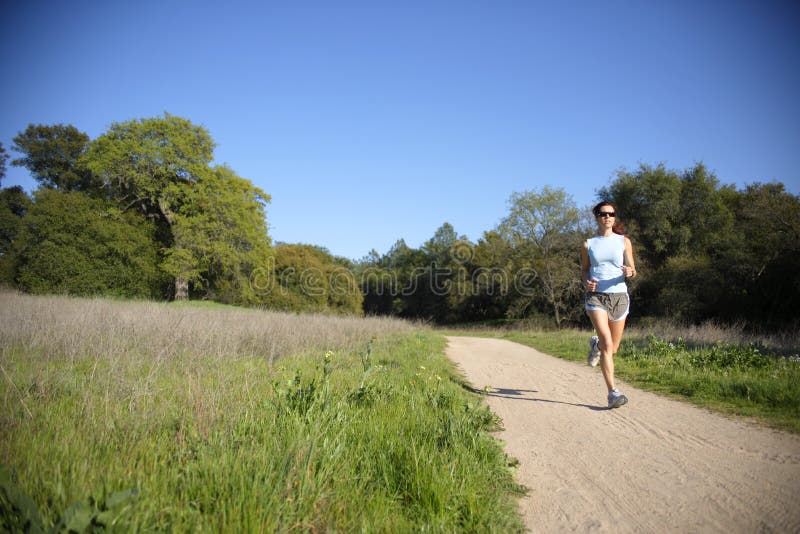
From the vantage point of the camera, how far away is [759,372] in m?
5.34

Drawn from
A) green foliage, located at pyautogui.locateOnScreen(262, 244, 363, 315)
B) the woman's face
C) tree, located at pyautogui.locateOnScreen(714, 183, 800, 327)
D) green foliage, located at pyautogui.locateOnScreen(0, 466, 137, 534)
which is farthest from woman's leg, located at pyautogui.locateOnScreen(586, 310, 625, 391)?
green foliage, located at pyautogui.locateOnScreen(262, 244, 363, 315)

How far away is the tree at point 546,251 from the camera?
31.8 metres

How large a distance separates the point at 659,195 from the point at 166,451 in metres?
36.4

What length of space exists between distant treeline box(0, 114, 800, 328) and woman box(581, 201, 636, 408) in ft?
70.1

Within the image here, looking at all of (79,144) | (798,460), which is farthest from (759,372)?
(79,144)

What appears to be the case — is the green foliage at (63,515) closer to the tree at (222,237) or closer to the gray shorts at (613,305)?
the gray shorts at (613,305)

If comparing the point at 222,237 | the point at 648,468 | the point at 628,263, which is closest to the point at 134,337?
the point at 648,468

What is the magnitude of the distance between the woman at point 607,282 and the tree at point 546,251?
28270 millimetres

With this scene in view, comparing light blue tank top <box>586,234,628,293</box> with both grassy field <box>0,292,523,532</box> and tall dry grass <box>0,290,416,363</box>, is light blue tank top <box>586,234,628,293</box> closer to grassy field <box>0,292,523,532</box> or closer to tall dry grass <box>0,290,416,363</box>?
grassy field <box>0,292,523,532</box>

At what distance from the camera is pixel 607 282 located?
4719 mm

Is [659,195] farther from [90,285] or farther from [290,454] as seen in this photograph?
[90,285]

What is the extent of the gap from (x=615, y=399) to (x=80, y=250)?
31342mm

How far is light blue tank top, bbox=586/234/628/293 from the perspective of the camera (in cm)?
471

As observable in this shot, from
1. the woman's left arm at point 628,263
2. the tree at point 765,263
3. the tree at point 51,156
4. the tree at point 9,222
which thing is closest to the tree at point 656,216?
the tree at point 765,263
